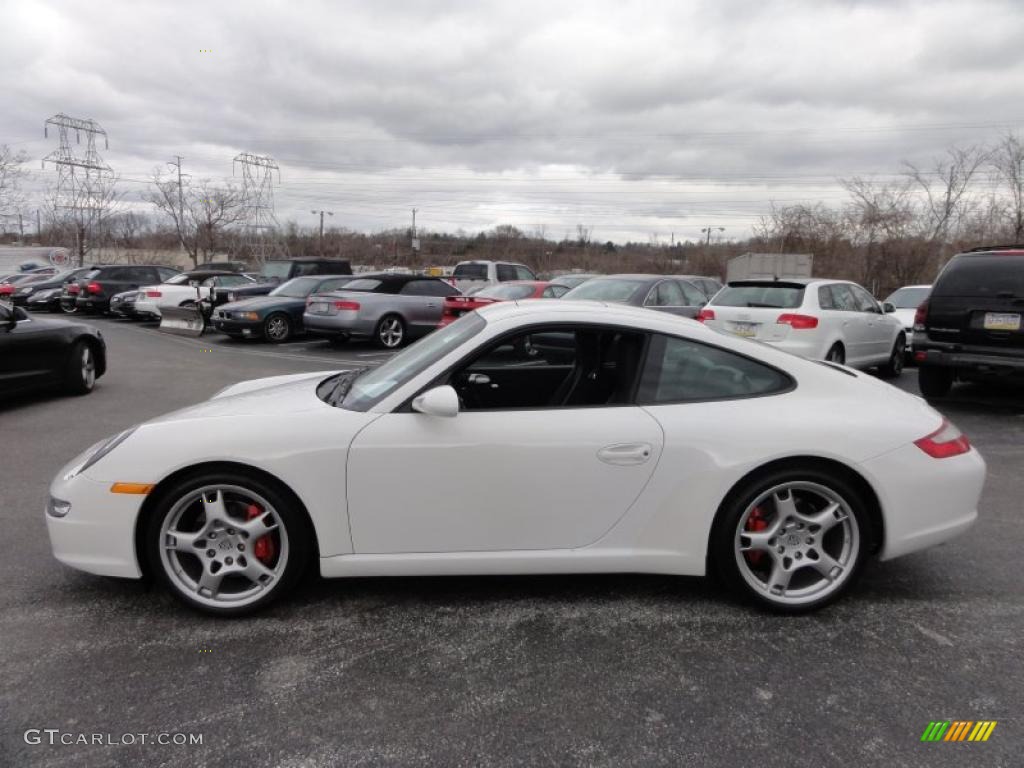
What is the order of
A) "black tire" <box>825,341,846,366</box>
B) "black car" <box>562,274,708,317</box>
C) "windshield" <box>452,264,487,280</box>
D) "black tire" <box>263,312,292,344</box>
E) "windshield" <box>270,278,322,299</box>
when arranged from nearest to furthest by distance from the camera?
1. "black tire" <box>825,341,846,366</box>
2. "black car" <box>562,274,708,317</box>
3. "black tire" <box>263,312,292,344</box>
4. "windshield" <box>270,278,322,299</box>
5. "windshield" <box>452,264,487,280</box>

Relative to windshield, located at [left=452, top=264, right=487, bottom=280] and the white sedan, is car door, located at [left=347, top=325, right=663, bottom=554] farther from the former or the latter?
the white sedan

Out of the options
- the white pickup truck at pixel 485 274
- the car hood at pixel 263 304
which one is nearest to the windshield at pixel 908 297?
the white pickup truck at pixel 485 274

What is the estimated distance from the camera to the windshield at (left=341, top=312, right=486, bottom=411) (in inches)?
123

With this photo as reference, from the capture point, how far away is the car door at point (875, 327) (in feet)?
32.3

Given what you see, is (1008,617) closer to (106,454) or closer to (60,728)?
(60,728)

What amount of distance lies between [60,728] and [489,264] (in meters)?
16.7

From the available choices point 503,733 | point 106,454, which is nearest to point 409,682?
point 503,733

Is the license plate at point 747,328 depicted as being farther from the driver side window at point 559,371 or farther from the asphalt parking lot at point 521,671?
the driver side window at point 559,371

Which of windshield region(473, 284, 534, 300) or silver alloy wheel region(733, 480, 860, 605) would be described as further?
windshield region(473, 284, 534, 300)

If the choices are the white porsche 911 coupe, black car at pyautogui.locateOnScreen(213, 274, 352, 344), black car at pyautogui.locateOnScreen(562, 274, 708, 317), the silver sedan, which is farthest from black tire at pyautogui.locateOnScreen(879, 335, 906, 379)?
black car at pyautogui.locateOnScreen(213, 274, 352, 344)

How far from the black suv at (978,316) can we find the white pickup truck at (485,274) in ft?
37.4

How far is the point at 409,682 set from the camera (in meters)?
2.61

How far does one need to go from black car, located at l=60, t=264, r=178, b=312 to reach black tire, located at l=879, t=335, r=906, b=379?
20.7 meters

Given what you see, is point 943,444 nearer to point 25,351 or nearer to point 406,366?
point 406,366
